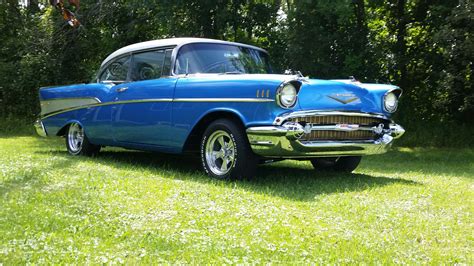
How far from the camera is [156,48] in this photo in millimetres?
7074

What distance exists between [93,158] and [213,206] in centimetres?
427

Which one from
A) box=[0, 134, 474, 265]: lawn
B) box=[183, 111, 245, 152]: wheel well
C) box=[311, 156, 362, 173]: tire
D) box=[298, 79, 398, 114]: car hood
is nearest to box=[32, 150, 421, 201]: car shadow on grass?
box=[0, 134, 474, 265]: lawn

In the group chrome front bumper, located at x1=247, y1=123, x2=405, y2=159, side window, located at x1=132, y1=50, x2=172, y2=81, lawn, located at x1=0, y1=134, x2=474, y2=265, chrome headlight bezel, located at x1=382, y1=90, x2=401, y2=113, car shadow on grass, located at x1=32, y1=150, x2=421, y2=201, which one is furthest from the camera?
side window, located at x1=132, y1=50, x2=172, y2=81

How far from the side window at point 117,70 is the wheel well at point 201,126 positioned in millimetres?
1948

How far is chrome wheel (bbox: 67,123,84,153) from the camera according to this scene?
8470mm

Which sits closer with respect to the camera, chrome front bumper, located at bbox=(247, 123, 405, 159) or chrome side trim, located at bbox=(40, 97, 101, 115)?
chrome front bumper, located at bbox=(247, 123, 405, 159)

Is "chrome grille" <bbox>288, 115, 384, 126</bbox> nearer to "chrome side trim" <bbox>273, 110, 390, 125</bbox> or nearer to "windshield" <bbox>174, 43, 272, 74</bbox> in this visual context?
"chrome side trim" <bbox>273, 110, 390, 125</bbox>

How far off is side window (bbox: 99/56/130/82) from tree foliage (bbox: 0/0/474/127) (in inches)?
239

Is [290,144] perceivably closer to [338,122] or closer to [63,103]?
[338,122]

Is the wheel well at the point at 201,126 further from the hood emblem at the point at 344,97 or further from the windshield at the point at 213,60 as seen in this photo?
the hood emblem at the point at 344,97

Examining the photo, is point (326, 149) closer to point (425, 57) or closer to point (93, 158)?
point (93, 158)

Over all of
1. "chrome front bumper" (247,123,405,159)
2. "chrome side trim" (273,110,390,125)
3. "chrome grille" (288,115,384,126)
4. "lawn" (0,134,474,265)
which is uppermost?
"chrome side trim" (273,110,390,125)

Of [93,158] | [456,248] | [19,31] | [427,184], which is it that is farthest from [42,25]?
[456,248]

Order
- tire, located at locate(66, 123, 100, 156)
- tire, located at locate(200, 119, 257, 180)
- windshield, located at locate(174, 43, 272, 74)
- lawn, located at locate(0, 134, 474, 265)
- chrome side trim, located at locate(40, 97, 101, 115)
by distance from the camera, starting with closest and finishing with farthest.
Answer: lawn, located at locate(0, 134, 474, 265) < tire, located at locate(200, 119, 257, 180) < windshield, located at locate(174, 43, 272, 74) < chrome side trim, located at locate(40, 97, 101, 115) < tire, located at locate(66, 123, 100, 156)
